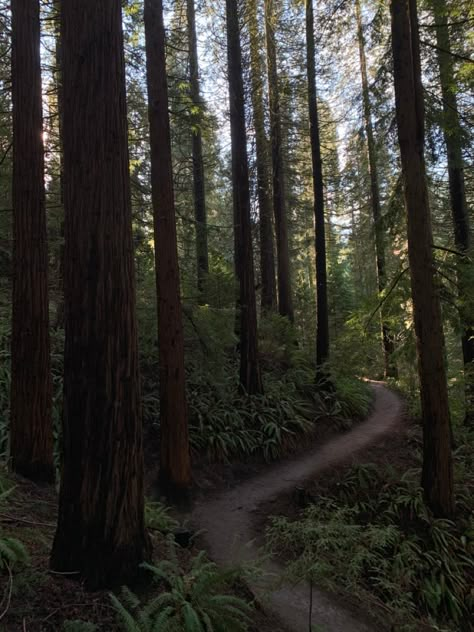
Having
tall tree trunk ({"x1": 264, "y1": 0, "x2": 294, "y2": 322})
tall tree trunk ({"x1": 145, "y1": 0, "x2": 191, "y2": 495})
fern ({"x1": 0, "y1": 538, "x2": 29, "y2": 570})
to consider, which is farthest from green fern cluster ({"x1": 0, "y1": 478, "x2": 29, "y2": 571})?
tall tree trunk ({"x1": 264, "y1": 0, "x2": 294, "y2": 322})

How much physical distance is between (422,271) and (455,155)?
557 centimetres

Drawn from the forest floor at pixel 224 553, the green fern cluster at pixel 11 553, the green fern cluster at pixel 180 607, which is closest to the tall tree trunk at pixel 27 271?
the forest floor at pixel 224 553

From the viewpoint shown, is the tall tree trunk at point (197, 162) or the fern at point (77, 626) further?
the tall tree trunk at point (197, 162)

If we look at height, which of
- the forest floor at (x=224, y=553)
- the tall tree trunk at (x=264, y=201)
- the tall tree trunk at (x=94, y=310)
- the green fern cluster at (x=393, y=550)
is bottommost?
the green fern cluster at (x=393, y=550)

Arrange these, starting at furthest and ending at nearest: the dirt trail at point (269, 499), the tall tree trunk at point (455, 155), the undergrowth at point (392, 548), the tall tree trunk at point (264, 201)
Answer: the tall tree trunk at point (264, 201), the tall tree trunk at point (455, 155), the undergrowth at point (392, 548), the dirt trail at point (269, 499)

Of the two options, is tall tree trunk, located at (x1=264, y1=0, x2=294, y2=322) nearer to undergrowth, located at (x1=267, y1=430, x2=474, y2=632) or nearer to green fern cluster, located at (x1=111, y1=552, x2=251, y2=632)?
undergrowth, located at (x1=267, y1=430, x2=474, y2=632)

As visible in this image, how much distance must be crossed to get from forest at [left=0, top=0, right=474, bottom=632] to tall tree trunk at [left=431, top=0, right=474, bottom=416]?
63 millimetres

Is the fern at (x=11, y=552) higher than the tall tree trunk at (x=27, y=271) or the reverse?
the reverse

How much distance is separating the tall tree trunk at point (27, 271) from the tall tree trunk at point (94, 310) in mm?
2356

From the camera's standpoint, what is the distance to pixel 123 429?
9.62 ft

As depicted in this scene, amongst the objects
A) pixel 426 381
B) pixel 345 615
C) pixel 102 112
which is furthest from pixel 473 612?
pixel 102 112

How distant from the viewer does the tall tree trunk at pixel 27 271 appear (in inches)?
196

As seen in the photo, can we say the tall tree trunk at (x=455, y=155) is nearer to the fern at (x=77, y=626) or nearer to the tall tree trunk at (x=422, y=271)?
the tall tree trunk at (x=422, y=271)

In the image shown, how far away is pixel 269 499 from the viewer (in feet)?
22.5
